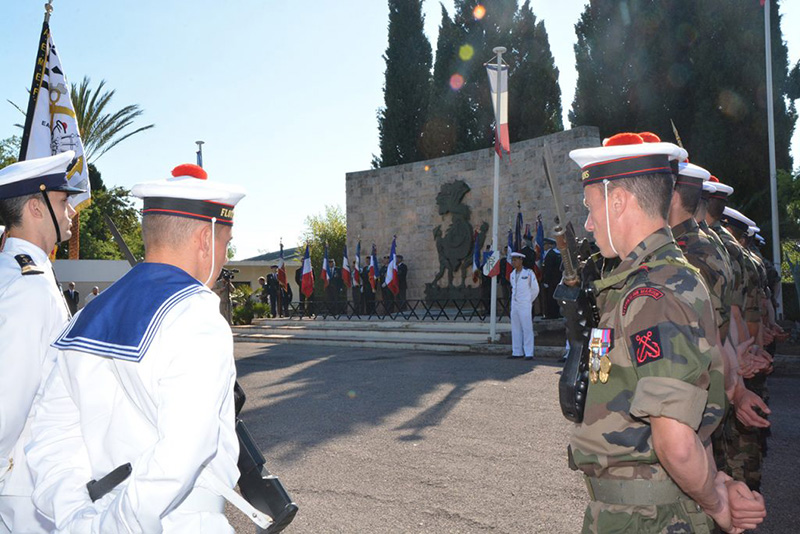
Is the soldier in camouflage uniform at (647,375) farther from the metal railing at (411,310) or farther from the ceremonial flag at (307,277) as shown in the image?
the ceremonial flag at (307,277)

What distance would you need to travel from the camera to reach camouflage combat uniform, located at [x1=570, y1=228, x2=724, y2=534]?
1.68 meters

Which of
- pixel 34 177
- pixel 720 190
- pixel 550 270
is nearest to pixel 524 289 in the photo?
pixel 550 270

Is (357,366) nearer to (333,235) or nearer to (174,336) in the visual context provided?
(174,336)

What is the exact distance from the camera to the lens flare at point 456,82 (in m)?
28.3

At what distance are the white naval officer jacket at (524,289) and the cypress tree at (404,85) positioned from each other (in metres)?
20.2

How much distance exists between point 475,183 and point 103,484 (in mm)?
20109

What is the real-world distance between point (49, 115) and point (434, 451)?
4094mm

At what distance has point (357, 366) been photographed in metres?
11.5

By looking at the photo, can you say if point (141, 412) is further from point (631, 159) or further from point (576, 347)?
point (631, 159)

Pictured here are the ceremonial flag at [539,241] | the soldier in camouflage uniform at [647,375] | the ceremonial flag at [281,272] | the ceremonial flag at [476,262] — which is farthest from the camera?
the ceremonial flag at [281,272]

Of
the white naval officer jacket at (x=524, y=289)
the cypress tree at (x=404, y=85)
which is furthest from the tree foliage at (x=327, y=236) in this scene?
the white naval officer jacket at (x=524, y=289)

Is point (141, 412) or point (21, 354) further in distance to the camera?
point (21, 354)

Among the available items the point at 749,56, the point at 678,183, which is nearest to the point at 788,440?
the point at 678,183

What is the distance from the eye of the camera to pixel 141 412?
155 centimetres
